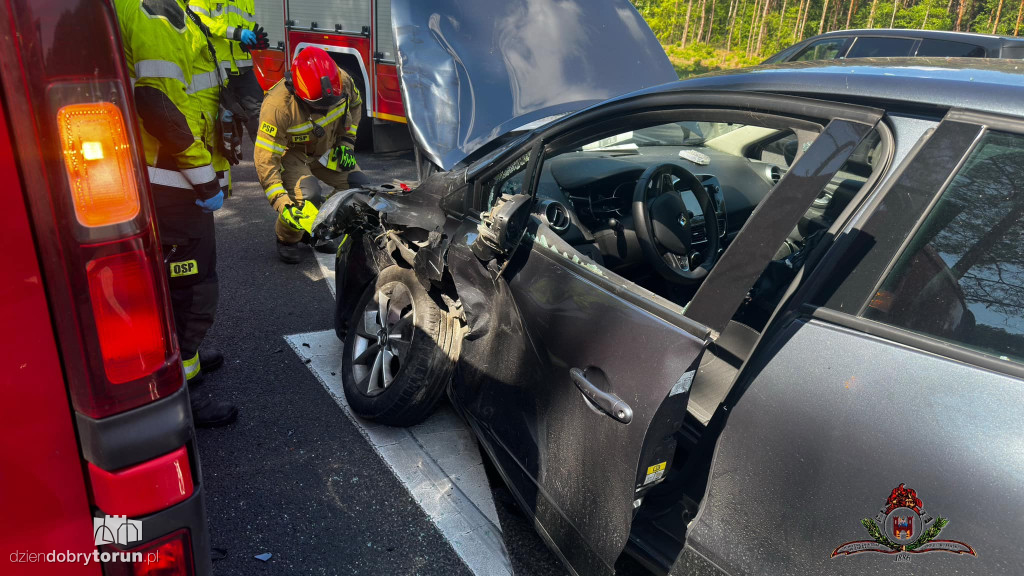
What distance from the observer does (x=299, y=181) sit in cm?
434

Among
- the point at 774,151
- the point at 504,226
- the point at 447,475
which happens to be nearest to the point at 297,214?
the point at 447,475

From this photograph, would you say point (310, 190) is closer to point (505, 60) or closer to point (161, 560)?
point (505, 60)

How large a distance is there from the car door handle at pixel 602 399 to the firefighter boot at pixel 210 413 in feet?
5.67

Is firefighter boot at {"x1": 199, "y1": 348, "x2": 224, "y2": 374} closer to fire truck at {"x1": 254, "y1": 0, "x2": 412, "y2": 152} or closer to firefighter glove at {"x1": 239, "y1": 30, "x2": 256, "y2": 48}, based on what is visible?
firefighter glove at {"x1": 239, "y1": 30, "x2": 256, "y2": 48}

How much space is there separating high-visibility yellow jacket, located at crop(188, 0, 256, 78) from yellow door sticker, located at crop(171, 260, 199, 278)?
123 inches

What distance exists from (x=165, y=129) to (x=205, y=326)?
0.87 m

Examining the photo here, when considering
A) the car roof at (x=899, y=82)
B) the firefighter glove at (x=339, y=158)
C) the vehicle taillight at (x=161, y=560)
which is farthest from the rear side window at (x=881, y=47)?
the vehicle taillight at (x=161, y=560)

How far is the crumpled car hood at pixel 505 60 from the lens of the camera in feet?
11.1

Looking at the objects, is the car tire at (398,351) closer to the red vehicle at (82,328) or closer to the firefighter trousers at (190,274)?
the firefighter trousers at (190,274)

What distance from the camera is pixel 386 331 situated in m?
2.86

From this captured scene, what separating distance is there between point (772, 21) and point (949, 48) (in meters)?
14.4

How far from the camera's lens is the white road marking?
7.59 feet

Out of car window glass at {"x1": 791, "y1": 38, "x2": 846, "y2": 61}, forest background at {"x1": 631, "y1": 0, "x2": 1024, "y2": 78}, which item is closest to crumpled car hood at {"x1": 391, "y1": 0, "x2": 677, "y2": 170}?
car window glass at {"x1": 791, "y1": 38, "x2": 846, "y2": 61}

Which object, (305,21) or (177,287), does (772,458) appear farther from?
(305,21)
